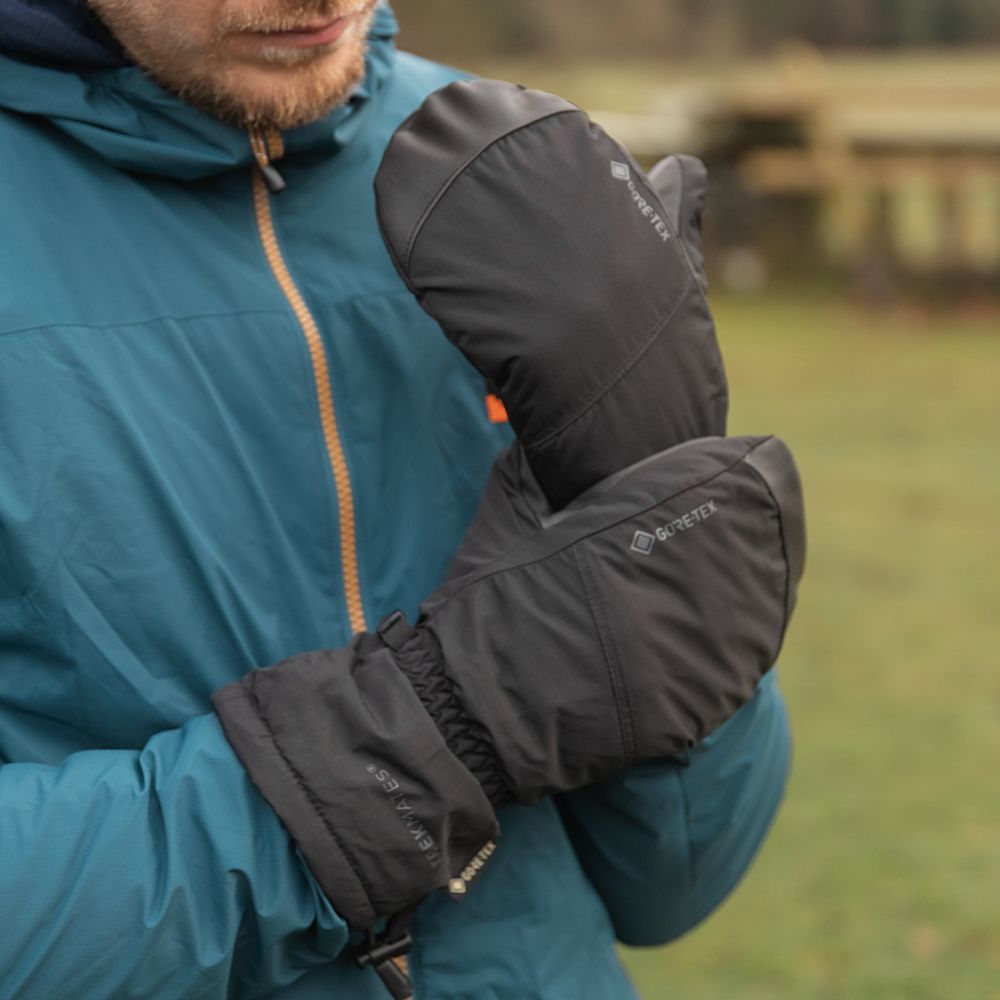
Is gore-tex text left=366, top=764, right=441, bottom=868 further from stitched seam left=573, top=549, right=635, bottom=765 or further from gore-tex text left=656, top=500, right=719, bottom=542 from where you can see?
gore-tex text left=656, top=500, right=719, bottom=542

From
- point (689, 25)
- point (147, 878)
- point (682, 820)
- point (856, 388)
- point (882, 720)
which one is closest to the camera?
point (147, 878)

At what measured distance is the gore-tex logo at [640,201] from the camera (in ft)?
3.83

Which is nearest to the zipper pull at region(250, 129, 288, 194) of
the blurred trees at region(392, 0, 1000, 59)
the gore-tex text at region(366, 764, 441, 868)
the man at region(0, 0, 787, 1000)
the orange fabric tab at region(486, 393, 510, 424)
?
the man at region(0, 0, 787, 1000)

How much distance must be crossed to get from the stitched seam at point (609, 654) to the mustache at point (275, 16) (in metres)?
0.45

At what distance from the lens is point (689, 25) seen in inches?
426

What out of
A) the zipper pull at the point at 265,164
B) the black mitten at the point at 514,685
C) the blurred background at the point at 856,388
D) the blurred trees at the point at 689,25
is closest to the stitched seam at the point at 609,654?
the black mitten at the point at 514,685

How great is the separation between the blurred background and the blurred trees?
23 mm

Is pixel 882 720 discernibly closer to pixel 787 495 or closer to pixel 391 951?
pixel 787 495

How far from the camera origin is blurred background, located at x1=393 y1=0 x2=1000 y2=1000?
3037mm

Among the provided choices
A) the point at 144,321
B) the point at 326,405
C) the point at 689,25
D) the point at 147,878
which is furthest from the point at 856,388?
the point at 147,878

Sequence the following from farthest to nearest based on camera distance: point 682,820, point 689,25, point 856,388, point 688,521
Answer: point 689,25 < point 856,388 < point 682,820 < point 688,521

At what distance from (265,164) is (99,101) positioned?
0.44 feet

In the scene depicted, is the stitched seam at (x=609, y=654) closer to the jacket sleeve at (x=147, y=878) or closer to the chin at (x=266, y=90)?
the jacket sleeve at (x=147, y=878)

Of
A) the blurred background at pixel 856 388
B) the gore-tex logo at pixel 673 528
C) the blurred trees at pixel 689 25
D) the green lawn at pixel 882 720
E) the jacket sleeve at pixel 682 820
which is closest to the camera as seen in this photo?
the gore-tex logo at pixel 673 528
